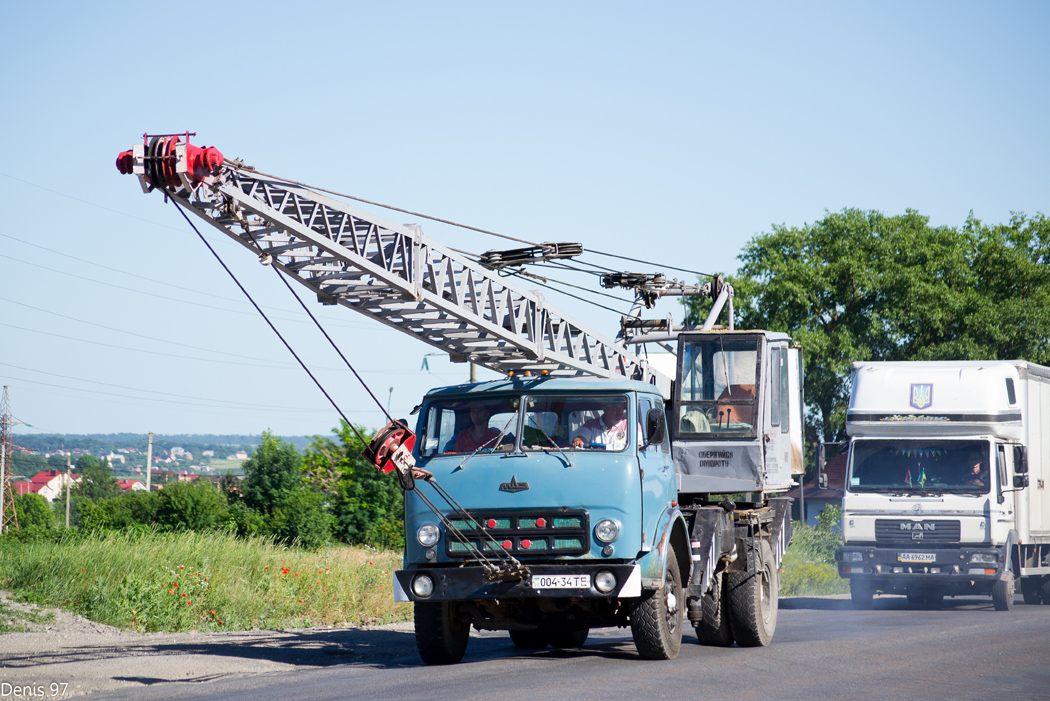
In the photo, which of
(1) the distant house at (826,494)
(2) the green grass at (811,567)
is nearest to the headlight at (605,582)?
(2) the green grass at (811,567)

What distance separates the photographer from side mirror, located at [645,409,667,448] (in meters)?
10.8

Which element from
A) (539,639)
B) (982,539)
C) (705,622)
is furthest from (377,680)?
(982,539)

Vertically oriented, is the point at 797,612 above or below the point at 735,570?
below

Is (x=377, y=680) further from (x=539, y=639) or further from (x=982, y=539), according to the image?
(x=982, y=539)

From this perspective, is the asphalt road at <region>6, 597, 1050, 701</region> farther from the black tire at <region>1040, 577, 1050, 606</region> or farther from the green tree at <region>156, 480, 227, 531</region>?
the green tree at <region>156, 480, 227, 531</region>

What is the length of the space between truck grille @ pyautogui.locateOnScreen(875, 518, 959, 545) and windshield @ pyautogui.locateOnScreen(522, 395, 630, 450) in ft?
36.5

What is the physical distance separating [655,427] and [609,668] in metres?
2.31

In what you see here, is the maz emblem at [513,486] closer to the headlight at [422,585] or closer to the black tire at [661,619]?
the headlight at [422,585]

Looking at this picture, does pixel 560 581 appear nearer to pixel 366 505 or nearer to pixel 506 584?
pixel 506 584

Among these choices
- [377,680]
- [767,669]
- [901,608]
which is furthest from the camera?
[901,608]

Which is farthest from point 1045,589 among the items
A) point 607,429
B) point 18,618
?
point 18,618

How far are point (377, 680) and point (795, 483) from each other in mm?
8321

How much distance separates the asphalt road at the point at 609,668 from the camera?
30.1ft

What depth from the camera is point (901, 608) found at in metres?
21.1
